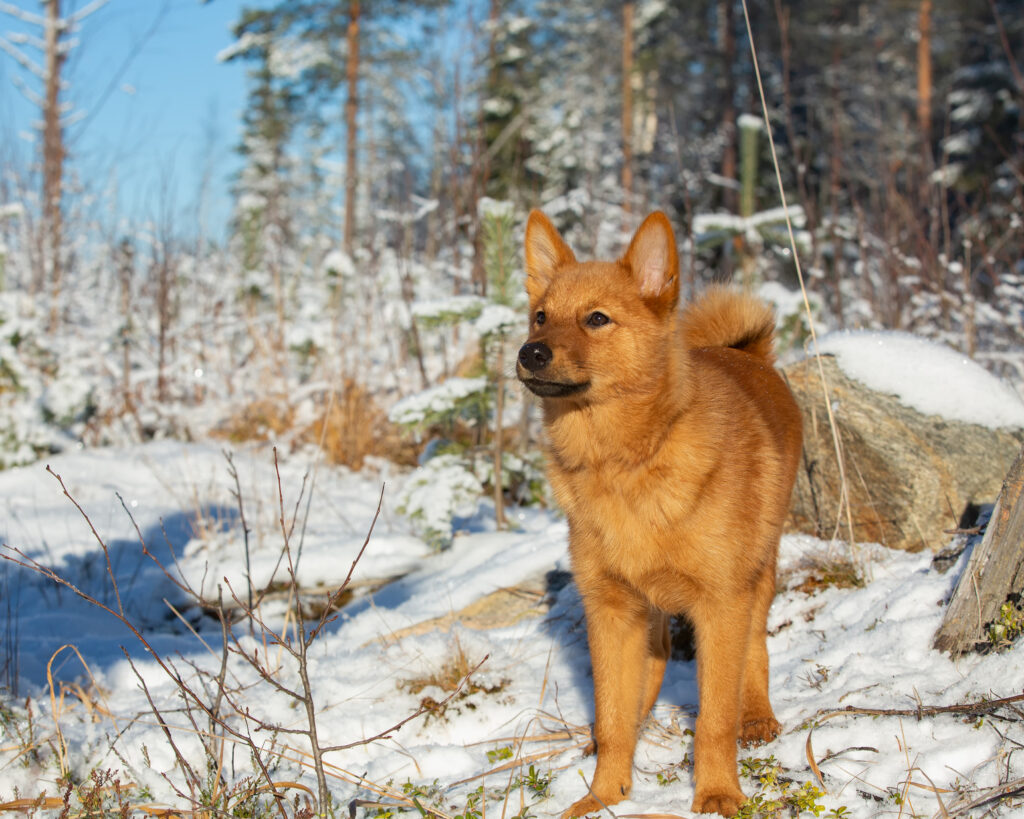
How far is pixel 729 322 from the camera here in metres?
3.36

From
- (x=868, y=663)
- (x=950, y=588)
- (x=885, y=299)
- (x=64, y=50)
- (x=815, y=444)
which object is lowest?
(x=868, y=663)

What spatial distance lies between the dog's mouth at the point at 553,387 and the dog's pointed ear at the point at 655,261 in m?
0.41

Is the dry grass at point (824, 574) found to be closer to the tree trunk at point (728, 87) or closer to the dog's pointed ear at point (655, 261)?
the dog's pointed ear at point (655, 261)

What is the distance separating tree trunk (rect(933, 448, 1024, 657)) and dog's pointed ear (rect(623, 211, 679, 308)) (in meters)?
1.16

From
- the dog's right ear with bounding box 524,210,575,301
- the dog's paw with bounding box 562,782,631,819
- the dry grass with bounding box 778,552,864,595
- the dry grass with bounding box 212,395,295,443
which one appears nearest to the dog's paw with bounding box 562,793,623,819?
the dog's paw with bounding box 562,782,631,819

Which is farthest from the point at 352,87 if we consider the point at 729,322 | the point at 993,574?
the point at 993,574

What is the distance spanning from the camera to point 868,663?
2564mm

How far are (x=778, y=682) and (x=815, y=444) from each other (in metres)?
1.30

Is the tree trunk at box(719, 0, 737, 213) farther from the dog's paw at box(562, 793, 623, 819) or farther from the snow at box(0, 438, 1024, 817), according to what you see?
the dog's paw at box(562, 793, 623, 819)

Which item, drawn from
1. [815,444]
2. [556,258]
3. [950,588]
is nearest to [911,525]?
[815,444]

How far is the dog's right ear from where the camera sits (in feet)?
9.43

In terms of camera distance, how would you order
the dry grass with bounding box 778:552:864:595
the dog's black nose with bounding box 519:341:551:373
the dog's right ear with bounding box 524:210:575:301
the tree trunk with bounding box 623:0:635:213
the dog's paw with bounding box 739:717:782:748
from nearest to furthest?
the dog's black nose with bounding box 519:341:551:373
the dog's paw with bounding box 739:717:782:748
the dog's right ear with bounding box 524:210:575:301
the dry grass with bounding box 778:552:864:595
the tree trunk with bounding box 623:0:635:213

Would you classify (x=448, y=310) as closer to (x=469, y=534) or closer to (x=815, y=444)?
(x=469, y=534)

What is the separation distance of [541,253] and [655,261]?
539 mm
